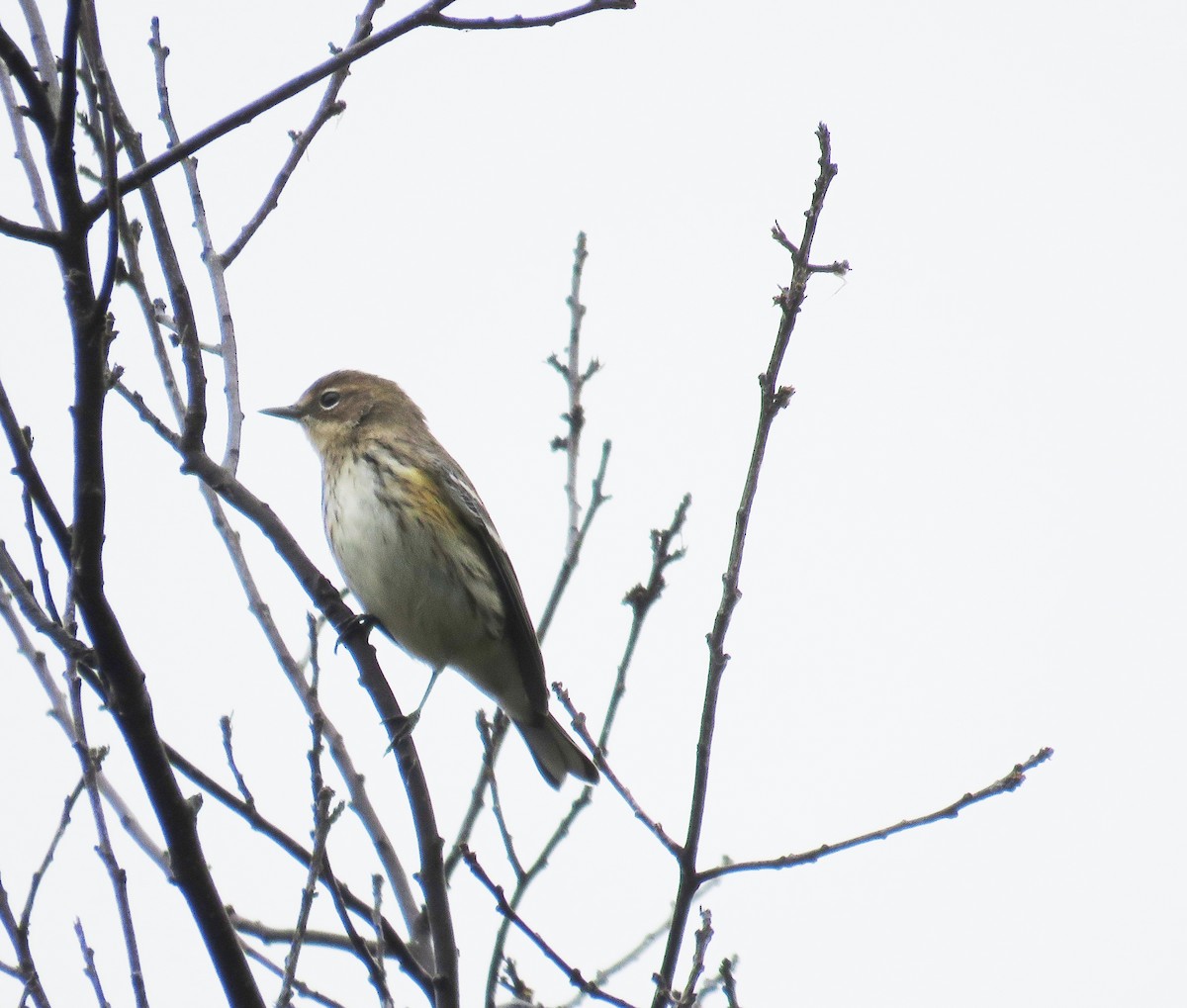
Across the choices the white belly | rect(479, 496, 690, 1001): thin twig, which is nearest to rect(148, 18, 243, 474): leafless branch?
rect(479, 496, 690, 1001): thin twig

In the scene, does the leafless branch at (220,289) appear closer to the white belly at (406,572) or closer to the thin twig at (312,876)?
the thin twig at (312,876)

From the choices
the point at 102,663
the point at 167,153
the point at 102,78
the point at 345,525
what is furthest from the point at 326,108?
the point at 345,525

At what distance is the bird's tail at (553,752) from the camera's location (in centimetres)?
847

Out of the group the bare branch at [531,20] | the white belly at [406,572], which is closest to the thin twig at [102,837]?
the bare branch at [531,20]

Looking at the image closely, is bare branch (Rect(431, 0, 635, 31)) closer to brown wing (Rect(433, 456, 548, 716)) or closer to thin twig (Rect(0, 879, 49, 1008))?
thin twig (Rect(0, 879, 49, 1008))

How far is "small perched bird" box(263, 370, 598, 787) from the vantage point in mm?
8391

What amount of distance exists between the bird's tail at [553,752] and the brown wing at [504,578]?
0.34ft

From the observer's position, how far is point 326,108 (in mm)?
5000

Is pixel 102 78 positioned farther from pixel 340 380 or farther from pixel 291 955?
pixel 340 380

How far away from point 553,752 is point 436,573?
126 centimetres

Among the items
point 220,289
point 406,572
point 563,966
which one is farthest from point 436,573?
point 563,966

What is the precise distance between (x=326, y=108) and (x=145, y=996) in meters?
3.02

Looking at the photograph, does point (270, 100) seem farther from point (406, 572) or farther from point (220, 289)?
point (406, 572)

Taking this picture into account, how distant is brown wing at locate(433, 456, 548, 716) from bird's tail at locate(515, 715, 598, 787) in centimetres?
10
